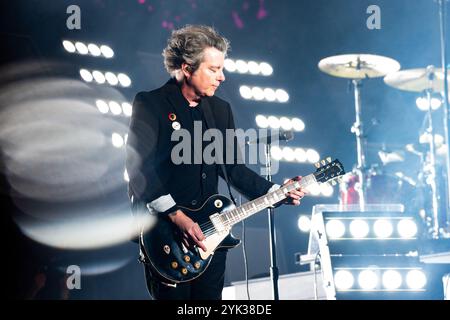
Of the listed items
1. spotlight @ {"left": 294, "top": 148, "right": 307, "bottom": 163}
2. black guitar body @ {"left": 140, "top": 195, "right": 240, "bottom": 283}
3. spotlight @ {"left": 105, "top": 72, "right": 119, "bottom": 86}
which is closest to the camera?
black guitar body @ {"left": 140, "top": 195, "right": 240, "bottom": 283}

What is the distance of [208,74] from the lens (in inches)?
127

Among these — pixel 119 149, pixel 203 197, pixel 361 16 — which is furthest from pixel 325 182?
pixel 361 16

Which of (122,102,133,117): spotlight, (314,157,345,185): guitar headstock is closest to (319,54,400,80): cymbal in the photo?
(122,102,133,117): spotlight

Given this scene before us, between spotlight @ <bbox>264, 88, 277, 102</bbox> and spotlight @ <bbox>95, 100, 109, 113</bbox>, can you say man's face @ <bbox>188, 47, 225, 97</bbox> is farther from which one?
spotlight @ <bbox>264, 88, 277, 102</bbox>

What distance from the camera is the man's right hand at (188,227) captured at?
3006 millimetres

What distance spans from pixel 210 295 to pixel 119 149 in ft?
12.3

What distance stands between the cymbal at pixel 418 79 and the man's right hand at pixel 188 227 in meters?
4.97

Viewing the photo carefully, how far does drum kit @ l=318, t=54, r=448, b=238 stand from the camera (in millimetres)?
7223

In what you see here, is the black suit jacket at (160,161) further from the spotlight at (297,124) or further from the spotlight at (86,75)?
the spotlight at (297,124)

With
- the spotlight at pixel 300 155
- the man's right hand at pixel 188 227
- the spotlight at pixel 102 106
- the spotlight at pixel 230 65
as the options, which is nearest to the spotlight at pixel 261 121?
the spotlight at pixel 300 155

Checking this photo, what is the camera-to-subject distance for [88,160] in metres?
6.38

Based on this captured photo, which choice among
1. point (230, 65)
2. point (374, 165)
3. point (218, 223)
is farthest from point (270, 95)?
point (218, 223)

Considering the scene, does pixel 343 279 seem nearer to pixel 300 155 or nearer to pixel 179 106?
pixel 179 106

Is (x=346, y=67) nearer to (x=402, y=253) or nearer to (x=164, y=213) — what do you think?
(x=402, y=253)
